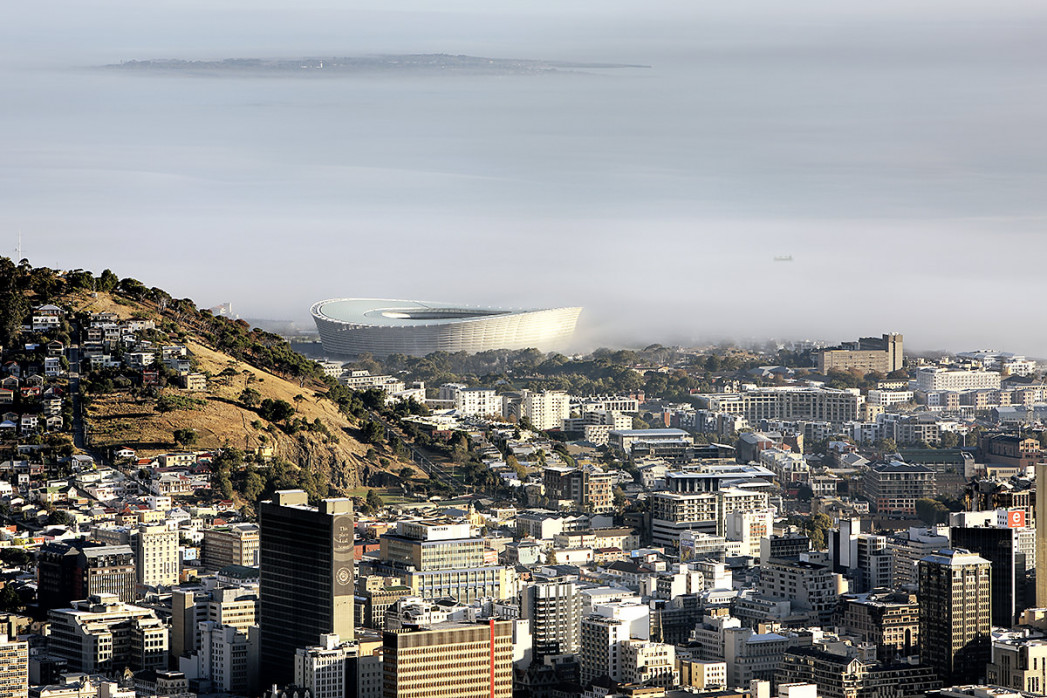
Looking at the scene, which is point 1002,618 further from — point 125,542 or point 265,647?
point 125,542

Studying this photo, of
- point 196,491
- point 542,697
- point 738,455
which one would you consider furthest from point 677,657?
point 738,455

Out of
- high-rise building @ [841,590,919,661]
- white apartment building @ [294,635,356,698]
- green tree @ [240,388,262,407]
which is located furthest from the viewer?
green tree @ [240,388,262,407]

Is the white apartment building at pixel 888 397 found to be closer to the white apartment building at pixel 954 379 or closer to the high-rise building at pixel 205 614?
the white apartment building at pixel 954 379

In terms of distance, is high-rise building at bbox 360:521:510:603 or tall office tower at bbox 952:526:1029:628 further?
high-rise building at bbox 360:521:510:603

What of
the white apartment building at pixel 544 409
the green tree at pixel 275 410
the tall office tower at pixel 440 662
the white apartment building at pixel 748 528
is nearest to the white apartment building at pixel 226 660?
the tall office tower at pixel 440 662

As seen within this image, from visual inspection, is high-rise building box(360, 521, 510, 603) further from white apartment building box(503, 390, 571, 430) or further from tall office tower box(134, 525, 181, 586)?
white apartment building box(503, 390, 571, 430)

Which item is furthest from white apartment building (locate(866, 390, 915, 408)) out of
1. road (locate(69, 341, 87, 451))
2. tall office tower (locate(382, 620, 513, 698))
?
tall office tower (locate(382, 620, 513, 698))
